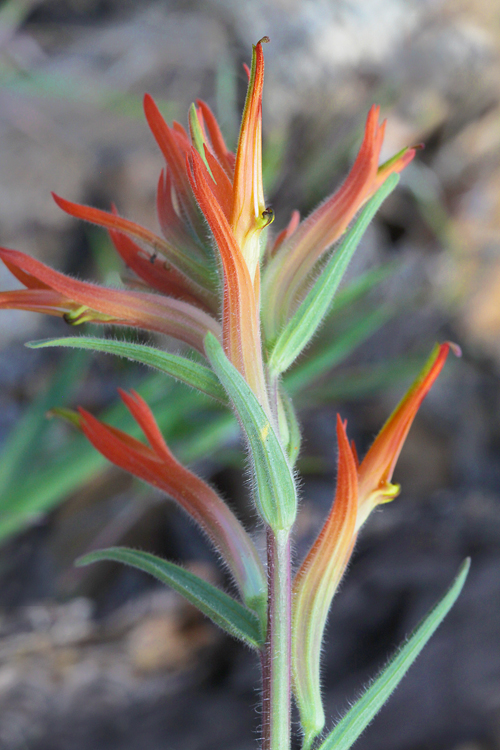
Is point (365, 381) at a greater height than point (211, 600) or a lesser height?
lesser

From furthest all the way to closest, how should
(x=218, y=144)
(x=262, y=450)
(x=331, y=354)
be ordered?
(x=331, y=354)
(x=218, y=144)
(x=262, y=450)

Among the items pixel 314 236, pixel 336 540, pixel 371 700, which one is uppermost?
pixel 314 236

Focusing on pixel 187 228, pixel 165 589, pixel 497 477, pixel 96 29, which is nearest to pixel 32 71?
pixel 96 29

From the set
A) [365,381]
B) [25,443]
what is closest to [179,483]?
[25,443]

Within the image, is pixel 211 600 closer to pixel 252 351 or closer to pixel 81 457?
pixel 252 351

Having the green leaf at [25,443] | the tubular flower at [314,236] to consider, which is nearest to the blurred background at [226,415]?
the green leaf at [25,443]

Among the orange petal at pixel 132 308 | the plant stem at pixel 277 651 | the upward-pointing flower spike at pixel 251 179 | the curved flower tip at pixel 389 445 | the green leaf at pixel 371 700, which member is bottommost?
the green leaf at pixel 371 700

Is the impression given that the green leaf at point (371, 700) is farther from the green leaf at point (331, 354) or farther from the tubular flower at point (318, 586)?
the green leaf at point (331, 354)
